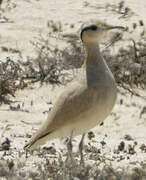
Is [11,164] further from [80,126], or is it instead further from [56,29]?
[56,29]

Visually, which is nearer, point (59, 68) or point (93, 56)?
point (93, 56)

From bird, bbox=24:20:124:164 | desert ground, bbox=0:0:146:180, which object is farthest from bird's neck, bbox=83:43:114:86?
desert ground, bbox=0:0:146:180

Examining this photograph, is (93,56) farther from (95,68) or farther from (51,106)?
(51,106)

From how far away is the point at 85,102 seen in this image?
6.08m

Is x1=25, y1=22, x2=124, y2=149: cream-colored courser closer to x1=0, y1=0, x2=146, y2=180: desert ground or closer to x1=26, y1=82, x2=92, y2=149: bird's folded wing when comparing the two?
x1=26, y1=82, x2=92, y2=149: bird's folded wing

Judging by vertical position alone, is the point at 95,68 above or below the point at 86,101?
above

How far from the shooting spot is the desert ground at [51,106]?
242 inches

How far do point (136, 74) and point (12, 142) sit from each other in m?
2.74

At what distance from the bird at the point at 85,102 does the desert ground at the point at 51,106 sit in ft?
0.83

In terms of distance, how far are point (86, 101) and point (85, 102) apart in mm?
14

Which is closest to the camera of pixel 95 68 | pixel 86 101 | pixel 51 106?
pixel 86 101

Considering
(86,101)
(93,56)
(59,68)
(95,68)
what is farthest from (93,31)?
(59,68)

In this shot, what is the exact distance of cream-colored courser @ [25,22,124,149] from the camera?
606cm

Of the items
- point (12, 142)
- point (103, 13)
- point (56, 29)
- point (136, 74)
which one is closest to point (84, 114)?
point (12, 142)
